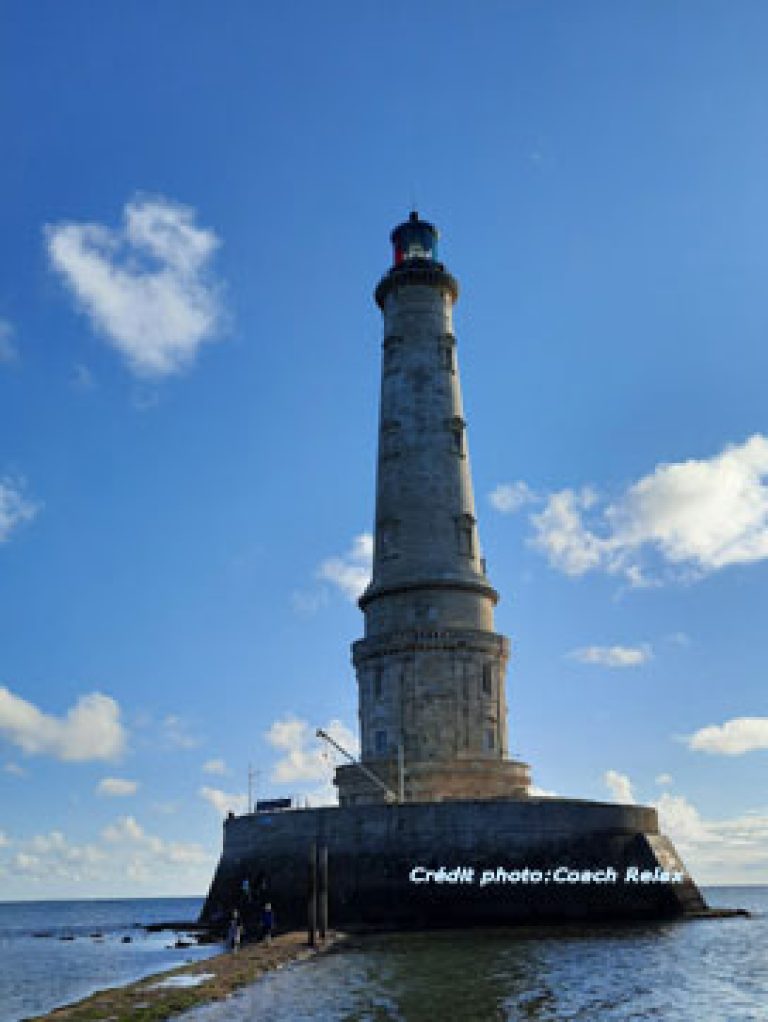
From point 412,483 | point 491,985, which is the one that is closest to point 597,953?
point 491,985

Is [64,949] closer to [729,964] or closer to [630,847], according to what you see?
[630,847]

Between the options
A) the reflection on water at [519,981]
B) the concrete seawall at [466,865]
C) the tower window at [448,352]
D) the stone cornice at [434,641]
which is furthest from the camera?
the tower window at [448,352]

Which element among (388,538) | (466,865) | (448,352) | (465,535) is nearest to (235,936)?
(466,865)

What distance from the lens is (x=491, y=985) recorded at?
23.4 metres

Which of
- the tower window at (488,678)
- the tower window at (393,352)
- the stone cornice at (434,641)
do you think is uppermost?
the tower window at (393,352)

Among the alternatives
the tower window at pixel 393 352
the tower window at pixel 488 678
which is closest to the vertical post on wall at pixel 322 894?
the tower window at pixel 488 678

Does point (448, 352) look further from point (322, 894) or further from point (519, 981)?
point (519, 981)

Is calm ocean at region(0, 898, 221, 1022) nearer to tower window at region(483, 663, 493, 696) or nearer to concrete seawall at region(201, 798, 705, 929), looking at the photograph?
concrete seawall at region(201, 798, 705, 929)

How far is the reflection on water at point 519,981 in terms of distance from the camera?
2073 centimetres

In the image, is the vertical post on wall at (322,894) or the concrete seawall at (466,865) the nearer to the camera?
the vertical post on wall at (322,894)

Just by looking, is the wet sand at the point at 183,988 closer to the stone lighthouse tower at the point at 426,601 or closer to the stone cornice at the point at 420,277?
the stone lighthouse tower at the point at 426,601

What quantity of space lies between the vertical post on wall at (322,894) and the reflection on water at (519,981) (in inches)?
54.8

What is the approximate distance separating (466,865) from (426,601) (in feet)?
40.4

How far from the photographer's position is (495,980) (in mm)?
24047
